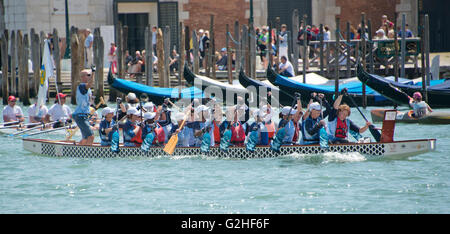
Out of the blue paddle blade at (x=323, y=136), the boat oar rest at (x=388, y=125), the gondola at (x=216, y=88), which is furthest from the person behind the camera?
the gondola at (x=216, y=88)

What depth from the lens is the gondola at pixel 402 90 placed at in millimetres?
21781

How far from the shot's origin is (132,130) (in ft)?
50.4

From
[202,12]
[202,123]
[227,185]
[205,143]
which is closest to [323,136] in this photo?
[227,185]

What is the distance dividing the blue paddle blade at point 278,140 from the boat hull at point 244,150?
0.26ft

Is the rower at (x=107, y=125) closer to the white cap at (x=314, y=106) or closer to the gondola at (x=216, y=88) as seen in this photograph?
the white cap at (x=314, y=106)

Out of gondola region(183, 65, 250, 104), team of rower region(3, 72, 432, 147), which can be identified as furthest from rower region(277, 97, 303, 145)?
gondola region(183, 65, 250, 104)

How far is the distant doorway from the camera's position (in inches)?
1284

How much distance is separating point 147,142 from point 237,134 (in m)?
1.69

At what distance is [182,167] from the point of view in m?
14.7

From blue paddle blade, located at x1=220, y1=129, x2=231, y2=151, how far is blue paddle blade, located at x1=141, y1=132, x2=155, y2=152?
4.36 feet

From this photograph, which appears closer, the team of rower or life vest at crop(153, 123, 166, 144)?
the team of rower

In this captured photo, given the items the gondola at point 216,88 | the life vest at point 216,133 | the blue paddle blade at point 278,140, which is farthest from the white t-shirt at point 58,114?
the blue paddle blade at point 278,140

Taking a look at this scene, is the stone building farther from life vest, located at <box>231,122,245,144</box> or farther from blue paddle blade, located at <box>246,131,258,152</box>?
blue paddle blade, located at <box>246,131,258,152</box>
